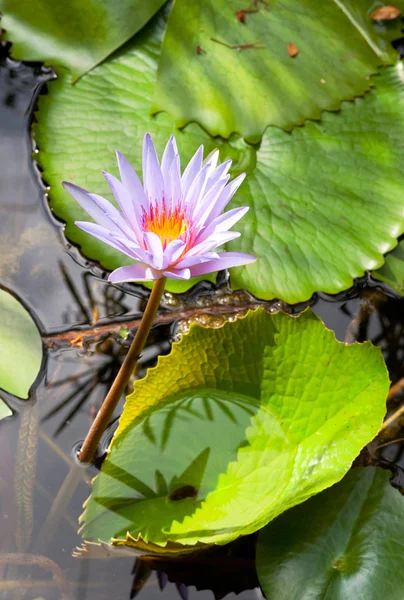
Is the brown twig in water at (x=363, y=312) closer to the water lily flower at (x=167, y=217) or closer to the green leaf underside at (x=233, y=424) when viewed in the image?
the green leaf underside at (x=233, y=424)

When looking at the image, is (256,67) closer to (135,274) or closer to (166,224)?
(166,224)

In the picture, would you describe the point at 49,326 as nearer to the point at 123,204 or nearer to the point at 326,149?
the point at 123,204

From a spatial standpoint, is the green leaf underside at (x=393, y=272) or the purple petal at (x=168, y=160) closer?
the purple petal at (x=168, y=160)

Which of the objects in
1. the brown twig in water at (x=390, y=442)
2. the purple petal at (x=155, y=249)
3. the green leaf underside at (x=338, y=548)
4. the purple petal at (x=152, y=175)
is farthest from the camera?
the brown twig in water at (x=390, y=442)

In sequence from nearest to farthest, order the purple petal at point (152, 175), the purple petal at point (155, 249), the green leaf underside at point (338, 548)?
the purple petal at point (155, 249), the purple petal at point (152, 175), the green leaf underside at point (338, 548)

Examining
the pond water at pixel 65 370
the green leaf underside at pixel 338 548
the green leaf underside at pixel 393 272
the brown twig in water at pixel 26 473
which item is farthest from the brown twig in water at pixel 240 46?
the green leaf underside at pixel 338 548

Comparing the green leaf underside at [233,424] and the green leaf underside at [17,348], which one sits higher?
the green leaf underside at [233,424]

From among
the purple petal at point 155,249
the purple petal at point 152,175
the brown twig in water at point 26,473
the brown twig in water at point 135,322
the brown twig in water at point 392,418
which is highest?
the purple petal at point 152,175

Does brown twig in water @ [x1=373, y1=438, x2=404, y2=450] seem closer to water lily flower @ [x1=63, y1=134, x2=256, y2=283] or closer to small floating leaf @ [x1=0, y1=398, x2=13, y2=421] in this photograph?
water lily flower @ [x1=63, y1=134, x2=256, y2=283]
